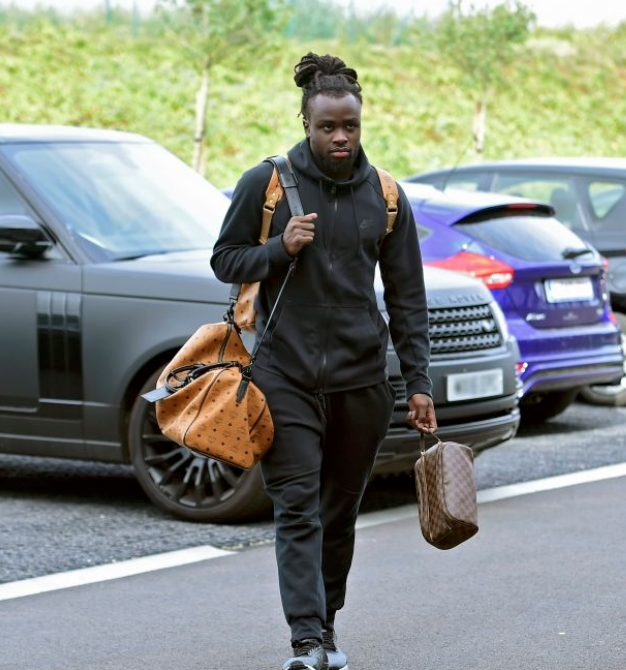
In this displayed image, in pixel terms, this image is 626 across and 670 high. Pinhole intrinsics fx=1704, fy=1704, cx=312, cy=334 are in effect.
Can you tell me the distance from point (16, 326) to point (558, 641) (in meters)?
3.48

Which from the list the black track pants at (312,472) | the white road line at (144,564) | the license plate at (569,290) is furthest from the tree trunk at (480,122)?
the black track pants at (312,472)

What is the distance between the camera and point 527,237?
10641mm

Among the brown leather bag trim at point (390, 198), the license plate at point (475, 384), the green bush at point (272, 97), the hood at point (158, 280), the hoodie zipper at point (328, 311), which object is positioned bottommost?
the green bush at point (272, 97)

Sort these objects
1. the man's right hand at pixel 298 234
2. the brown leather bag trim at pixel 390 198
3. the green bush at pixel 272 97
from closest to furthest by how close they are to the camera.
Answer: the man's right hand at pixel 298 234, the brown leather bag trim at pixel 390 198, the green bush at pixel 272 97

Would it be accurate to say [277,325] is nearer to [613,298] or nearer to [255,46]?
[613,298]

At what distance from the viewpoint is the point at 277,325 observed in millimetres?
4969

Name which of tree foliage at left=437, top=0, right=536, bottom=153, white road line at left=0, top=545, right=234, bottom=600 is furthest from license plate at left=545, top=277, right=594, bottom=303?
tree foliage at left=437, top=0, right=536, bottom=153

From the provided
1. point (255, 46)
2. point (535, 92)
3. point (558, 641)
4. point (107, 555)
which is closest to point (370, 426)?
point (558, 641)

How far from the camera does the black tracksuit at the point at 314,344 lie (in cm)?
490

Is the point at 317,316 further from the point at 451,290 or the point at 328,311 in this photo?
the point at 451,290

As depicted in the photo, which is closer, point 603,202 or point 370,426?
point 370,426

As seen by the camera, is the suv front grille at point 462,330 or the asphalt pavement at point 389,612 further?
the suv front grille at point 462,330

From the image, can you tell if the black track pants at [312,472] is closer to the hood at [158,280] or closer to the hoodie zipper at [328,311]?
the hoodie zipper at [328,311]

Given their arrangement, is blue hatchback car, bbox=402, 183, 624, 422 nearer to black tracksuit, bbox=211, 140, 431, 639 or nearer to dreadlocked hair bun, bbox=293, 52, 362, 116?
black tracksuit, bbox=211, 140, 431, 639
